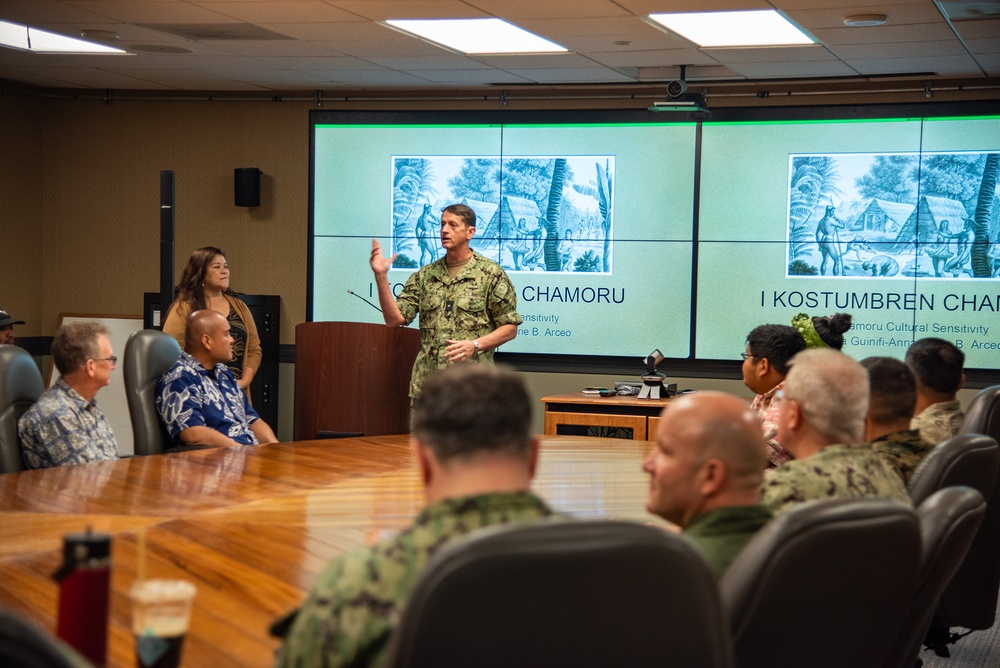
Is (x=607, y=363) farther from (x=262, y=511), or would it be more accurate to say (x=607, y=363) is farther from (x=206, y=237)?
(x=262, y=511)

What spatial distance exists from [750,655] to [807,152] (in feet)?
21.5

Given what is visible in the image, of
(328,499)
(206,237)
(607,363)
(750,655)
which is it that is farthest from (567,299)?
(750,655)

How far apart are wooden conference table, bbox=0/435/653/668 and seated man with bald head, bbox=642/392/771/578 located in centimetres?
69

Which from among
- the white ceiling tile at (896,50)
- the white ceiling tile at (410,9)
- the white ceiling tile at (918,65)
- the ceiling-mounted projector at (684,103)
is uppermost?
the white ceiling tile at (918,65)

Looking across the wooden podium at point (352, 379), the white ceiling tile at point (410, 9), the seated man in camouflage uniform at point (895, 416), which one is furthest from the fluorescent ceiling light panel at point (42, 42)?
the seated man in camouflage uniform at point (895, 416)

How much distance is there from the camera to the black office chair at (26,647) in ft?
2.81

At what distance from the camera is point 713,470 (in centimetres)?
184

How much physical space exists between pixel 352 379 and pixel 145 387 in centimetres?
Answer: 152

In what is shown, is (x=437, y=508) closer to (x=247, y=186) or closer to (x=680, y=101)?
(x=680, y=101)

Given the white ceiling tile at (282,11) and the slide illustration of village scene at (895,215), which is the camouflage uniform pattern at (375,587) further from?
the slide illustration of village scene at (895,215)

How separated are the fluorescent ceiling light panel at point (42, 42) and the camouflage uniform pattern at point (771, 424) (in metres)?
4.89

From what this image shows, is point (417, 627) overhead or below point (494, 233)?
below

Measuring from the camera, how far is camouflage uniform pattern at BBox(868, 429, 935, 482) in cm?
279

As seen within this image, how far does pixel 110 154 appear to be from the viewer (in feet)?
28.9
